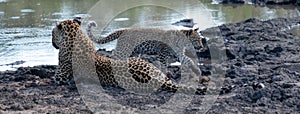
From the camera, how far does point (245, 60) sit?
11.5m

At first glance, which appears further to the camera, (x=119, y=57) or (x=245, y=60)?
(x=245, y=60)

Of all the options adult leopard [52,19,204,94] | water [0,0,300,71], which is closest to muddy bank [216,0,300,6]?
water [0,0,300,71]

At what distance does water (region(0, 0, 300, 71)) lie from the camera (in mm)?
13712

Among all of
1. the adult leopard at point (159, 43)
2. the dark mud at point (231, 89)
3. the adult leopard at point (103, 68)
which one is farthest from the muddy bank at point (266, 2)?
the adult leopard at point (103, 68)

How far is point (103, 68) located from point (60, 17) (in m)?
12.5

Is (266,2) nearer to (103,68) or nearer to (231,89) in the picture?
(231,89)

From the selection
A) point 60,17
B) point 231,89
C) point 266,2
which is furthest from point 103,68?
point 266,2

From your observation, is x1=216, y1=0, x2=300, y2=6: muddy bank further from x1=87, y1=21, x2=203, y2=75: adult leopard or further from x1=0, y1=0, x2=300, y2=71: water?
x1=87, y1=21, x2=203, y2=75: adult leopard

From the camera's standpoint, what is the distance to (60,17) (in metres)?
20.9

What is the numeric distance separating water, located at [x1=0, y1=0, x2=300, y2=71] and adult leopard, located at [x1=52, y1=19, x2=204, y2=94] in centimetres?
275

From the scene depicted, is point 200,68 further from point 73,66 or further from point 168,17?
point 168,17

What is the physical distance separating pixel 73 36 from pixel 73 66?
0.46 metres

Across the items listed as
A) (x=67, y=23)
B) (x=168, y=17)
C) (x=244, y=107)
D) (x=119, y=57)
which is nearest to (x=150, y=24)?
(x=168, y=17)

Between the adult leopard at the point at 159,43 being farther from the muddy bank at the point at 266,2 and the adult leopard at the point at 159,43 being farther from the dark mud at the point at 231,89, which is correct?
the muddy bank at the point at 266,2
